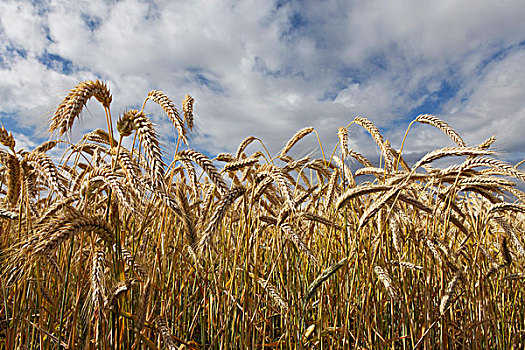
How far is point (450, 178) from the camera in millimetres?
2377

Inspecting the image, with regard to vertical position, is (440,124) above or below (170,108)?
above

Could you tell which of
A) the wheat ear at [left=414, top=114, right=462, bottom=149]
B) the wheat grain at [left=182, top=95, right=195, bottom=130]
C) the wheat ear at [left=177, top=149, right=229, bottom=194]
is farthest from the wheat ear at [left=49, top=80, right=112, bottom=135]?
the wheat ear at [left=414, top=114, right=462, bottom=149]

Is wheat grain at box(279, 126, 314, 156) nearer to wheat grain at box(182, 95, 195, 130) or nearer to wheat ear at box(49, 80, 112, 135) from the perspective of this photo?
wheat grain at box(182, 95, 195, 130)

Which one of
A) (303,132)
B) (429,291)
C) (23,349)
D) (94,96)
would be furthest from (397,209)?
(23,349)

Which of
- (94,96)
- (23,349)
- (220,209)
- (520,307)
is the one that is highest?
(94,96)

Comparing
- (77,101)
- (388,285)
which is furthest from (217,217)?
(388,285)

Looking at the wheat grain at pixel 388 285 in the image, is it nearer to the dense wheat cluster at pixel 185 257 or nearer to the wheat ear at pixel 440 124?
the dense wheat cluster at pixel 185 257

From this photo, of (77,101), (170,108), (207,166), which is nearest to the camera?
(77,101)

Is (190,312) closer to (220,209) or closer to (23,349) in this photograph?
(23,349)

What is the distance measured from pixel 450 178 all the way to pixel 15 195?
286 centimetres

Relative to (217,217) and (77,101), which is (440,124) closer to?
(217,217)

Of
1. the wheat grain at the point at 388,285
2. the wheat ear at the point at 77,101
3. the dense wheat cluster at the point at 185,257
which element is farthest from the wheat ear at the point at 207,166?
the wheat grain at the point at 388,285

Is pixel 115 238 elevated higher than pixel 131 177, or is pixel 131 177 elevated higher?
pixel 131 177

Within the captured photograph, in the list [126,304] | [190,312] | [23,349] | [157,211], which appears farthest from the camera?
[190,312]
